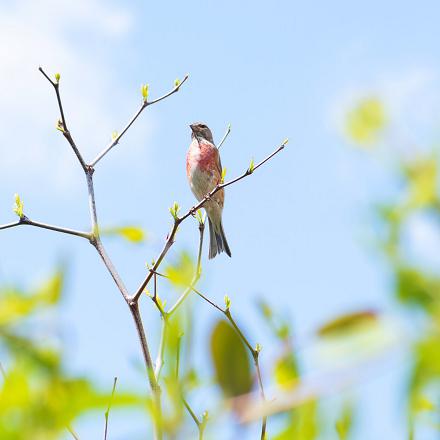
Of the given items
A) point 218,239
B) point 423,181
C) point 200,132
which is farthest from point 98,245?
point 200,132

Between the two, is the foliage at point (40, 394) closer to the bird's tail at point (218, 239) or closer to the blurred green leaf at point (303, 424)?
the blurred green leaf at point (303, 424)

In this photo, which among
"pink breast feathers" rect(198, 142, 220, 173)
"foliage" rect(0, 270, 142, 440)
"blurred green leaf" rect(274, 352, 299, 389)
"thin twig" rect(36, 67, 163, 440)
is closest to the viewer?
"foliage" rect(0, 270, 142, 440)

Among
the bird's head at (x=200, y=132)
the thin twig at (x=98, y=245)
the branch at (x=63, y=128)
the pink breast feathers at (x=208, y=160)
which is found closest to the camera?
the thin twig at (x=98, y=245)

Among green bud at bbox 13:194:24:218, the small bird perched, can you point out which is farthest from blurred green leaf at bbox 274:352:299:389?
the small bird perched

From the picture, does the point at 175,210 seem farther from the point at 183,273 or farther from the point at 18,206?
the point at 183,273

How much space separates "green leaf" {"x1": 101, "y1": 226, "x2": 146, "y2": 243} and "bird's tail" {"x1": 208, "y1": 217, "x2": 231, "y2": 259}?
9.94m

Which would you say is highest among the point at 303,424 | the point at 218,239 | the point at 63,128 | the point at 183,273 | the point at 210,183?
the point at 210,183

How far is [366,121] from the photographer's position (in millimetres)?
635

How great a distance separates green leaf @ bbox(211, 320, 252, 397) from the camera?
2.00 feet

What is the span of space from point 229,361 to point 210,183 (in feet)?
35.2

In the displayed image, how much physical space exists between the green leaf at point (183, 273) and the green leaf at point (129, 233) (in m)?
0.10

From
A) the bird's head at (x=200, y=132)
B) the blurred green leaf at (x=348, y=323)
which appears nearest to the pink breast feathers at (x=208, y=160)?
the bird's head at (x=200, y=132)

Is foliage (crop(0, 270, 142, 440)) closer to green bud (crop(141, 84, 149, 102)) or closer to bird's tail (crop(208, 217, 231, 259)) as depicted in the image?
green bud (crop(141, 84, 149, 102))

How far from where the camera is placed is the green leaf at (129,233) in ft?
3.28
